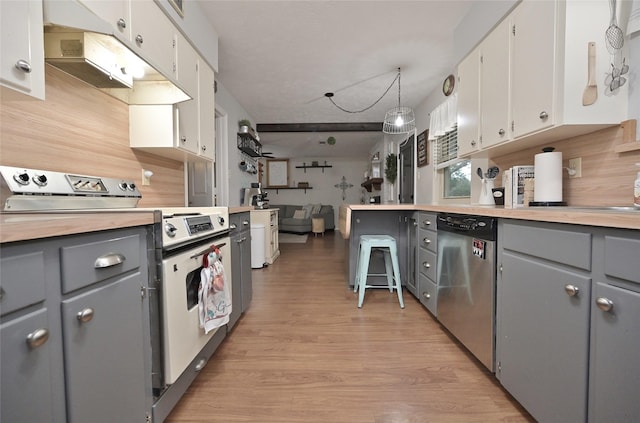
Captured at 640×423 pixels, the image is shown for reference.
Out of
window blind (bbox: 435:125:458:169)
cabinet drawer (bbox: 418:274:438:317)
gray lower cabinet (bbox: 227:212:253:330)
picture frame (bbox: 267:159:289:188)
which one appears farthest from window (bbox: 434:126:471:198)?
picture frame (bbox: 267:159:289:188)

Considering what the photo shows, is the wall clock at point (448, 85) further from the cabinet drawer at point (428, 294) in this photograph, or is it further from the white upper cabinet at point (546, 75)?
the cabinet drawer at point (428, 294)

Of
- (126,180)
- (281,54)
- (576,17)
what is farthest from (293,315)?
(281,54)

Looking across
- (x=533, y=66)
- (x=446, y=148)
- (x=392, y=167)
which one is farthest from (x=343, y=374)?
(x=392, y=167)

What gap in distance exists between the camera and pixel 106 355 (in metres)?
0.79

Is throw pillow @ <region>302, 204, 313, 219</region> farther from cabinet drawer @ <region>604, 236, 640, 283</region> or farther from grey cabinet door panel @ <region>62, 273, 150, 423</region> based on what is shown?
cabinet drawer @ <region>604, 236, 640, 283</region>

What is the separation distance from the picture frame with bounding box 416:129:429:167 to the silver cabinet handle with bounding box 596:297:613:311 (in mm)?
3449

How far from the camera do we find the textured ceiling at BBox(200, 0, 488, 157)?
2.18 meters

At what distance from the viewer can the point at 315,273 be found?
347cm

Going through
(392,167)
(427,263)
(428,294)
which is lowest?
(428,294)

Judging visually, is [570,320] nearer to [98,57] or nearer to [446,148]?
[98,57]

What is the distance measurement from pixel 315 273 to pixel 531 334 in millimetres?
2605

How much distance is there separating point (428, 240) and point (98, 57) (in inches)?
94.9

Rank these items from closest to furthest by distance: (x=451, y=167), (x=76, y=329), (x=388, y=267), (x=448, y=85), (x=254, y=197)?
(x=76, y=329) < (x=388, y=267) < (x=448, y=85) < (x=451, y=167) < (x=254, y=197)

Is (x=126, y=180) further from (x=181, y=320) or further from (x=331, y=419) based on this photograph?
(x=331, y=419)
